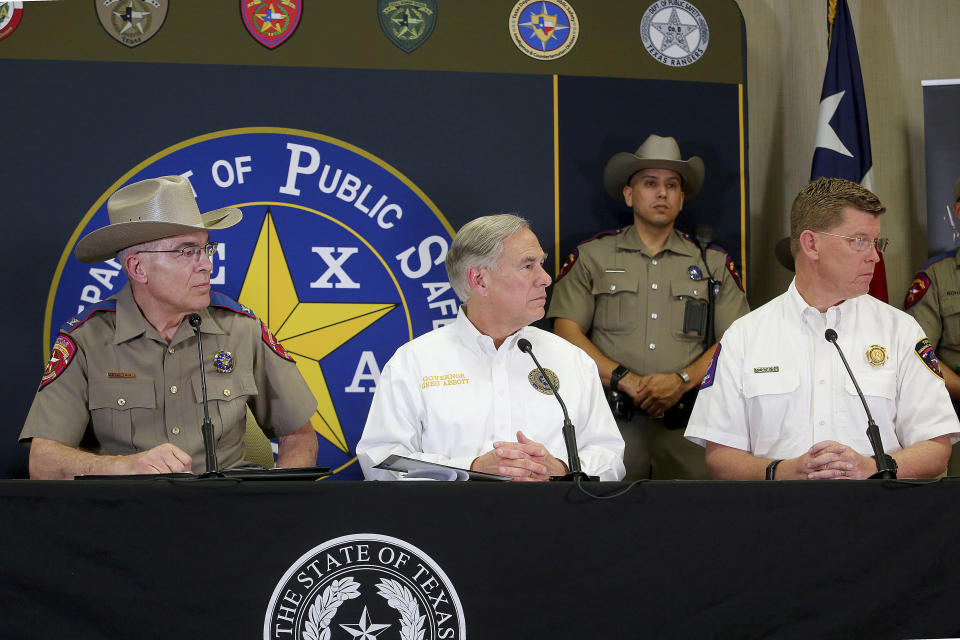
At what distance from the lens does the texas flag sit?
13.3 feet

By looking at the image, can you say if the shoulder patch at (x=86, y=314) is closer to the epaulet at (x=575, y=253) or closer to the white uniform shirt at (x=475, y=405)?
the white uniform shirt at (x=475, y=405)

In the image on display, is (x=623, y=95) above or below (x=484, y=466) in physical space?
above

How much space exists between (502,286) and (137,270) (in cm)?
107

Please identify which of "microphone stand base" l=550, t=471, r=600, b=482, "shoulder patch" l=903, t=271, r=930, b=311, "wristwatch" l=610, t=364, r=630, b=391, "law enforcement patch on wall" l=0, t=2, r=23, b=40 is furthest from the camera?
"shoulder patch" l=903, t=271, r=930, b=311

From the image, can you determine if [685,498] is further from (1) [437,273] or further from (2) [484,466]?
(1) [437,273]

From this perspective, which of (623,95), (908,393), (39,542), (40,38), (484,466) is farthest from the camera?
(623,95)

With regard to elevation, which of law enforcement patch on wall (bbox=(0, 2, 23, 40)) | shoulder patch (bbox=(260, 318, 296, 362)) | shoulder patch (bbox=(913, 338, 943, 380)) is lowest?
shoulder patch (bbox=(913, 338, 943, 380))

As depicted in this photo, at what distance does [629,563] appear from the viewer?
188 centimetres

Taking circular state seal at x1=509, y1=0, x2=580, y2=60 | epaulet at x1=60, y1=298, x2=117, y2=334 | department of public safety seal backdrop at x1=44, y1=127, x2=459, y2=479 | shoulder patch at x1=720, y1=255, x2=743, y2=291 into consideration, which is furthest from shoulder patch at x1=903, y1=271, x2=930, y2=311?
epaulet at x1=60, y1=298, x2=117, y2=334

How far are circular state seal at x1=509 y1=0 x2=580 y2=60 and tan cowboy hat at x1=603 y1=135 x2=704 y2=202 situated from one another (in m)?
0.52

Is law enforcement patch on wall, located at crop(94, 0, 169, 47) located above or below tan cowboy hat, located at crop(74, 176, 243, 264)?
above

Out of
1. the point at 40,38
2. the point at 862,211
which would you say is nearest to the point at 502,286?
the point at 862,211

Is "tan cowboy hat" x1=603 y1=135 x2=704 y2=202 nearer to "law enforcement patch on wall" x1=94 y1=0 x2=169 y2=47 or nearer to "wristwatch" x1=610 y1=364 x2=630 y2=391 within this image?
"wristwatch" x1=610 y1=364 x2=630 y2=391

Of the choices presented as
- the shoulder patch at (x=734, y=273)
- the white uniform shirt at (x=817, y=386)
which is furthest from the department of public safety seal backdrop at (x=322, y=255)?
the white uniform shirt at (x=817, y=386)
